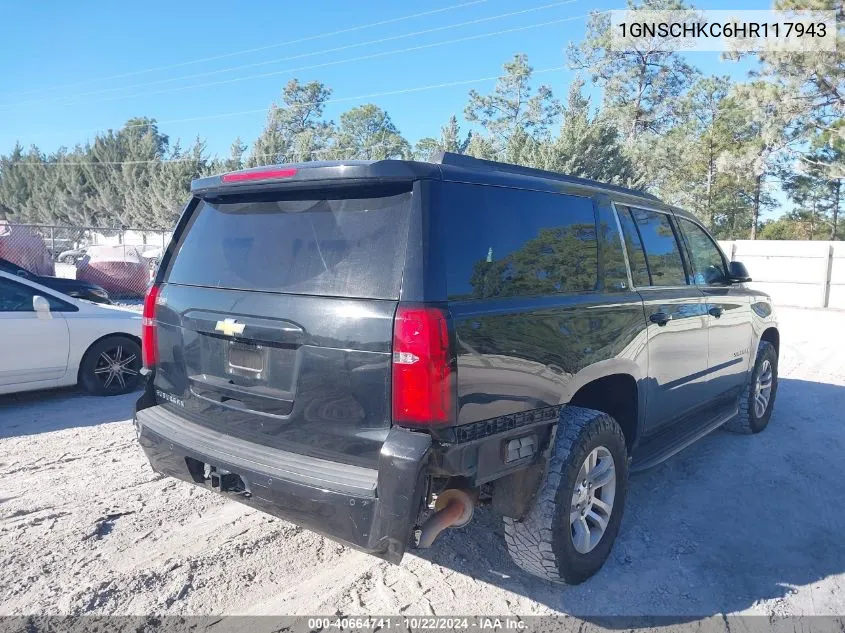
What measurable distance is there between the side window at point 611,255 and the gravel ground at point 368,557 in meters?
1.52

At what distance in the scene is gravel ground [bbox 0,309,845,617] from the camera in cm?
300

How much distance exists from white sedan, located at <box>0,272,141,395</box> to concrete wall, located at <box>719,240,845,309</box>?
66.5ft

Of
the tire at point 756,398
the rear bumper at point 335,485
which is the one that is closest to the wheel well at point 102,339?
the rear bumper at point 335,485

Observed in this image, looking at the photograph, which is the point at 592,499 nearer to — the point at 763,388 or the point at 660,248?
the point at 660,248

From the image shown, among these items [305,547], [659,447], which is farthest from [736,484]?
[305,547]

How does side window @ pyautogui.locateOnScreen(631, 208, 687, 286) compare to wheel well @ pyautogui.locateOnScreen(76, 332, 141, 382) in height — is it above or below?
above

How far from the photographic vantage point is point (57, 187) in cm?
5684

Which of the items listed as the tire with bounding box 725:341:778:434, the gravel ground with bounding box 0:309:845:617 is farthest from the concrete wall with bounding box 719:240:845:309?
the gravel ground with bounding box 0:309:845:617

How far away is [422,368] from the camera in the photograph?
2383mm

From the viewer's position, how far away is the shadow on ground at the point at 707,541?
10.3ft

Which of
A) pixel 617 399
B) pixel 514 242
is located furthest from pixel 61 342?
pixel 617 399

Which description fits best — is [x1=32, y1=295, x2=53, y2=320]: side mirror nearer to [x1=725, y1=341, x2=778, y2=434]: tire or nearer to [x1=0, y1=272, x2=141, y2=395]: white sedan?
[x1=0, y1=272, x2=141, y2=395]: white sedan

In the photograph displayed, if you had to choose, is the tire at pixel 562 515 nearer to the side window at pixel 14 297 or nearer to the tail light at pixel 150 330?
the tail light at pixel 150 330

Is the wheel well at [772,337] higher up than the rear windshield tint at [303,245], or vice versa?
the rear windshield tint at [303,245]
